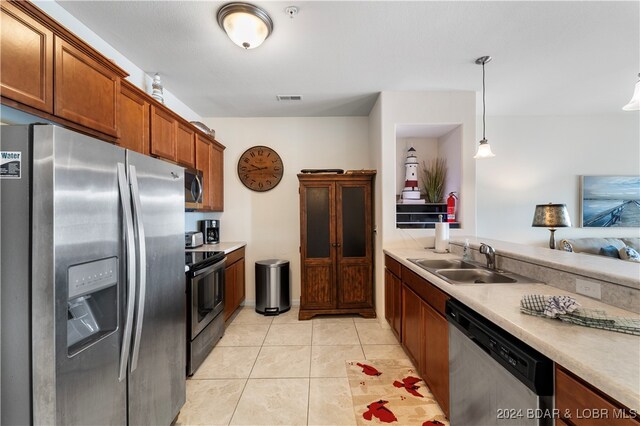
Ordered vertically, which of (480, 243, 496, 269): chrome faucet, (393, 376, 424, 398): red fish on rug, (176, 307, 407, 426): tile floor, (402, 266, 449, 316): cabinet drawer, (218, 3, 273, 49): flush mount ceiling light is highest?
(218, 3, 273, 49): flush mount ceiling light

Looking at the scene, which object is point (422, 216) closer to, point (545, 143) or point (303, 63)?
point (303, 63)

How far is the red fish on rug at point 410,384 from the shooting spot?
6.39 feet

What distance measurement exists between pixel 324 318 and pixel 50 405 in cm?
264

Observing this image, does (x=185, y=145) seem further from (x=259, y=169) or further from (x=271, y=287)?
(x=271, y=287)

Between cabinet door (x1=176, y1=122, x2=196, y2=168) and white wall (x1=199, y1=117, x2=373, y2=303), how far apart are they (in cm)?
90

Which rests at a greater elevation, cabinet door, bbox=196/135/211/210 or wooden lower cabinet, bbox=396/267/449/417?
cabinet door, bbox=196/135/211/210

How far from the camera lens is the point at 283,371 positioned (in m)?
2.21

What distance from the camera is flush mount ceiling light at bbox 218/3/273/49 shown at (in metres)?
1.69

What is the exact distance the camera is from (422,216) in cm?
307

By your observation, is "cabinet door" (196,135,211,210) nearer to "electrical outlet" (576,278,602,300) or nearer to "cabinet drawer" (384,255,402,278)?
"cabinet drawer" (384,255,402,278)

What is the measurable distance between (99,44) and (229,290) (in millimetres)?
2541

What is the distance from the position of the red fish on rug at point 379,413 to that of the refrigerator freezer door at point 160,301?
1233 mm

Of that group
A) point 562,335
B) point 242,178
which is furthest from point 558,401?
point 242,178

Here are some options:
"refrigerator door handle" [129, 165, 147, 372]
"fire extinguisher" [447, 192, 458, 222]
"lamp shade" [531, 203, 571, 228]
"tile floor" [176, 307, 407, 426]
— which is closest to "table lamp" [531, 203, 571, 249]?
"lamp shade" [531, 203, 571, 228]
